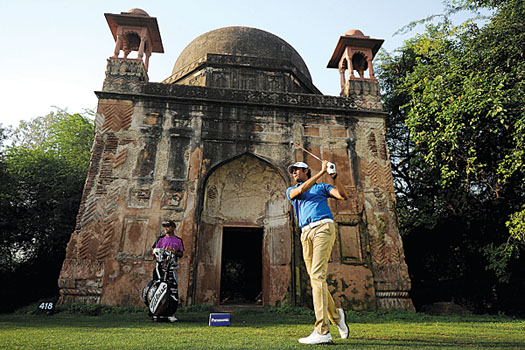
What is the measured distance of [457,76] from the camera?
8289 millimetres

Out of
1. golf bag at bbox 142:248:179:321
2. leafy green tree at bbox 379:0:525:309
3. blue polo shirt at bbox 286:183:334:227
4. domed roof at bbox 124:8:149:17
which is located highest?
domed roof at bbox 124:8:149:17

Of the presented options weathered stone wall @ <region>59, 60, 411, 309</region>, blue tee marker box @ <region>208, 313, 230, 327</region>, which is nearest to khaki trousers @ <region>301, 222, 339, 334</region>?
blue tee marker box @ <region>208, 313, 230, 327</region>

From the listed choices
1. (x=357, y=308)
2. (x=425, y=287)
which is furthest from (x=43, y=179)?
(x=425, y=287)

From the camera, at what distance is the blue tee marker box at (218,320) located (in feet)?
15.2

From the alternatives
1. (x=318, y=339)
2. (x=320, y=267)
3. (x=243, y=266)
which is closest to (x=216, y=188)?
(x=320, y=267)

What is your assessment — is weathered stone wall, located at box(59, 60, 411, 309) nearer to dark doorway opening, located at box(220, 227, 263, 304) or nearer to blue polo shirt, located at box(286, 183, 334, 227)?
dark doorway opening, located at box(220, 227, 263, 304)

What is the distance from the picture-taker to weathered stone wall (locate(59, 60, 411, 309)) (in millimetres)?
7574

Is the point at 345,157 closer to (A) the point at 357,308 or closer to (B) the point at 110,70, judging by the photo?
(A) the point at 357,308

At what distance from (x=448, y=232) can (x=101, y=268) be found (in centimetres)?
1078

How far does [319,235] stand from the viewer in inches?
136

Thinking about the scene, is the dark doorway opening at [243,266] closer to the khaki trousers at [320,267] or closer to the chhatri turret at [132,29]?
the chhatri turret at [132,29]

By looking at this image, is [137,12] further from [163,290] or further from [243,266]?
[243,266]

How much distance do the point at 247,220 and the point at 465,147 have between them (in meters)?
5.95

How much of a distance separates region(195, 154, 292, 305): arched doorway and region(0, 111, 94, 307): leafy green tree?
5370mm
